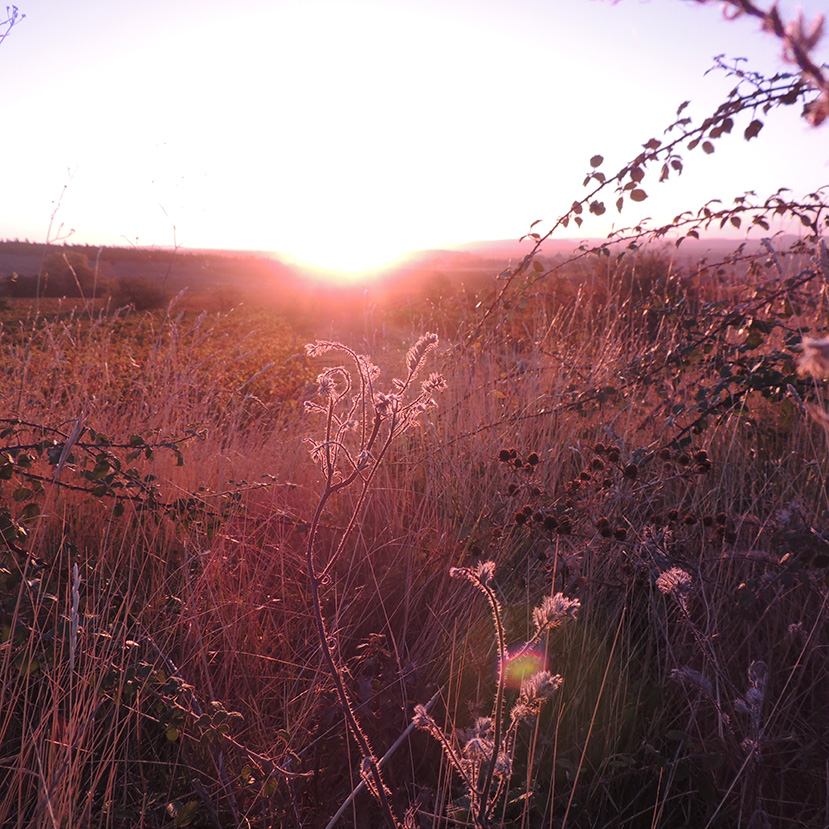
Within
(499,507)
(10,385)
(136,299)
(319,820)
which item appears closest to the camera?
(319,820)

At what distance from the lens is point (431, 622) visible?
1974 millimetres

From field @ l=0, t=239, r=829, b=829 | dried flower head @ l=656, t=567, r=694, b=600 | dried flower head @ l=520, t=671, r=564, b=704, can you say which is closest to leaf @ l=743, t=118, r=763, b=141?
field @ l=0, t=239, r=829, b=829

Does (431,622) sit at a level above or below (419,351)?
below

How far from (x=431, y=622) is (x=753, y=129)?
197 cm

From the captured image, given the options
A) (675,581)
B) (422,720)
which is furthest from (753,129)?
(422,720)

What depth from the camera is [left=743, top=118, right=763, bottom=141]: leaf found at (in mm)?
2184

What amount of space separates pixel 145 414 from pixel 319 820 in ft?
7.12

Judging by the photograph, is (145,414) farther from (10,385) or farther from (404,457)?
(404,457)

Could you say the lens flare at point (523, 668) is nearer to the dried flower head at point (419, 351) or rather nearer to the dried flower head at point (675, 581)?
the dried flower head at point (675, 581)

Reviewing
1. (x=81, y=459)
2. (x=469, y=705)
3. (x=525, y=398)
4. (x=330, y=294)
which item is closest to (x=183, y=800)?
(x=469, y=705)

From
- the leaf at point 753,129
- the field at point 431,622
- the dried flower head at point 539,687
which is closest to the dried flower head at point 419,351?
the field at point 431,622

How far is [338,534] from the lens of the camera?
7.84ft


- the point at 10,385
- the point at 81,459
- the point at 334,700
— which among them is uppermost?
the point at 10,385

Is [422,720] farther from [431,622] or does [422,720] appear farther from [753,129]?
[753,129]
